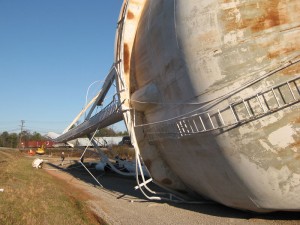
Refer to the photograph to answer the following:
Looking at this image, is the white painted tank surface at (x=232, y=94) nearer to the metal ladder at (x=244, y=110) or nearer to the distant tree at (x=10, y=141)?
the metal ladder at (x=244, y=110)

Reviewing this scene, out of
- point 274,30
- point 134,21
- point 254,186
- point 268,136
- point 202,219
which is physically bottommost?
point 202,219

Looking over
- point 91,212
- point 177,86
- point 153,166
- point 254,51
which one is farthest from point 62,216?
point 254,51

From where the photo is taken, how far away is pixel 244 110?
838 cm

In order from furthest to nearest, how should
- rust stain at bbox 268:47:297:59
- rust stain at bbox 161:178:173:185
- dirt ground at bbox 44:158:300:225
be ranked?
rust stain at bbox 161:178:173:185 < dirt ground at bbox 44:158:300:225 < rust stain at bbox 268:47:297:59

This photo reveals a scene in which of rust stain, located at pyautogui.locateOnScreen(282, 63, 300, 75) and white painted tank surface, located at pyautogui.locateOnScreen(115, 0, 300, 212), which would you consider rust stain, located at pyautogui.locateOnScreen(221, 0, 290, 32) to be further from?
rust stain, located at pyautogui.locateOnScreen(282, 63, 300, 75)

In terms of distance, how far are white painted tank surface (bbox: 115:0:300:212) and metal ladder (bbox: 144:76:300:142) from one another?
2 cm

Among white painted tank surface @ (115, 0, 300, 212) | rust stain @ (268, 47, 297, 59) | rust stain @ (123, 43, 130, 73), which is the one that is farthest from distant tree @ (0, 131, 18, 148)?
rust stain @ (268, 47, 297, 59)

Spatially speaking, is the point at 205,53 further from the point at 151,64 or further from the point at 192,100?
the point at 151,64

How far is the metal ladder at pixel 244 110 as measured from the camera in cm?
791

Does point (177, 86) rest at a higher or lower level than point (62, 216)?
higher

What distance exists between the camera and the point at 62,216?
10.4m

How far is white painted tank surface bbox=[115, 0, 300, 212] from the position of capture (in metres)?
8.04

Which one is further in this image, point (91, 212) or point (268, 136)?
point (91, 212)

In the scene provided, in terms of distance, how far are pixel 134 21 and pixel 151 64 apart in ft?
9.71
